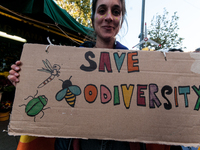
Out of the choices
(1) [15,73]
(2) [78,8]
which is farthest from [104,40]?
(2) [78,8]

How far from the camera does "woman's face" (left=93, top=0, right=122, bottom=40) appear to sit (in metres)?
0.92

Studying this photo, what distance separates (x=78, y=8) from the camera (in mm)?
6098

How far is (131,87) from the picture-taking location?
719 mm

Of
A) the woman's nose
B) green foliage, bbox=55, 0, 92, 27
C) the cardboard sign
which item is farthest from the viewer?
green foliage, bbox=55, 0, 92, 27

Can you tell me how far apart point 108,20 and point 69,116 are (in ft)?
2.62

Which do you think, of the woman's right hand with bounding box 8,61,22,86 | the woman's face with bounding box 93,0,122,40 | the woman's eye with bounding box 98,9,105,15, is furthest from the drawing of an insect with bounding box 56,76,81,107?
the woman's eye with bounding box 98,9,105,15

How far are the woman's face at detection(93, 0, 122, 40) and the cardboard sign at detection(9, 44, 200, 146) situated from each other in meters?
0.29

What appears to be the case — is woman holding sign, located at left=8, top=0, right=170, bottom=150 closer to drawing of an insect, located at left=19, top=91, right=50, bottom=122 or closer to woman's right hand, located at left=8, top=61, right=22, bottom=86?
woman's right hand, located at left=8, top=61, right=22, bottom=86

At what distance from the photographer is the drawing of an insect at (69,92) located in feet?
2.32

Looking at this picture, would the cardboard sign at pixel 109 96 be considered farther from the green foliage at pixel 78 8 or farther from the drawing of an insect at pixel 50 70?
the green foliage at pixel 78 8

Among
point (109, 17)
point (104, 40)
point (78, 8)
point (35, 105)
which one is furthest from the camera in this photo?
point (78, 8)

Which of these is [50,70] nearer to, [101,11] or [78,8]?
[101,11]

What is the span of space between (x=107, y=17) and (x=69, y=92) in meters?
0.68

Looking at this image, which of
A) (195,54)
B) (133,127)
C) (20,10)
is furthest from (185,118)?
(20,10)
